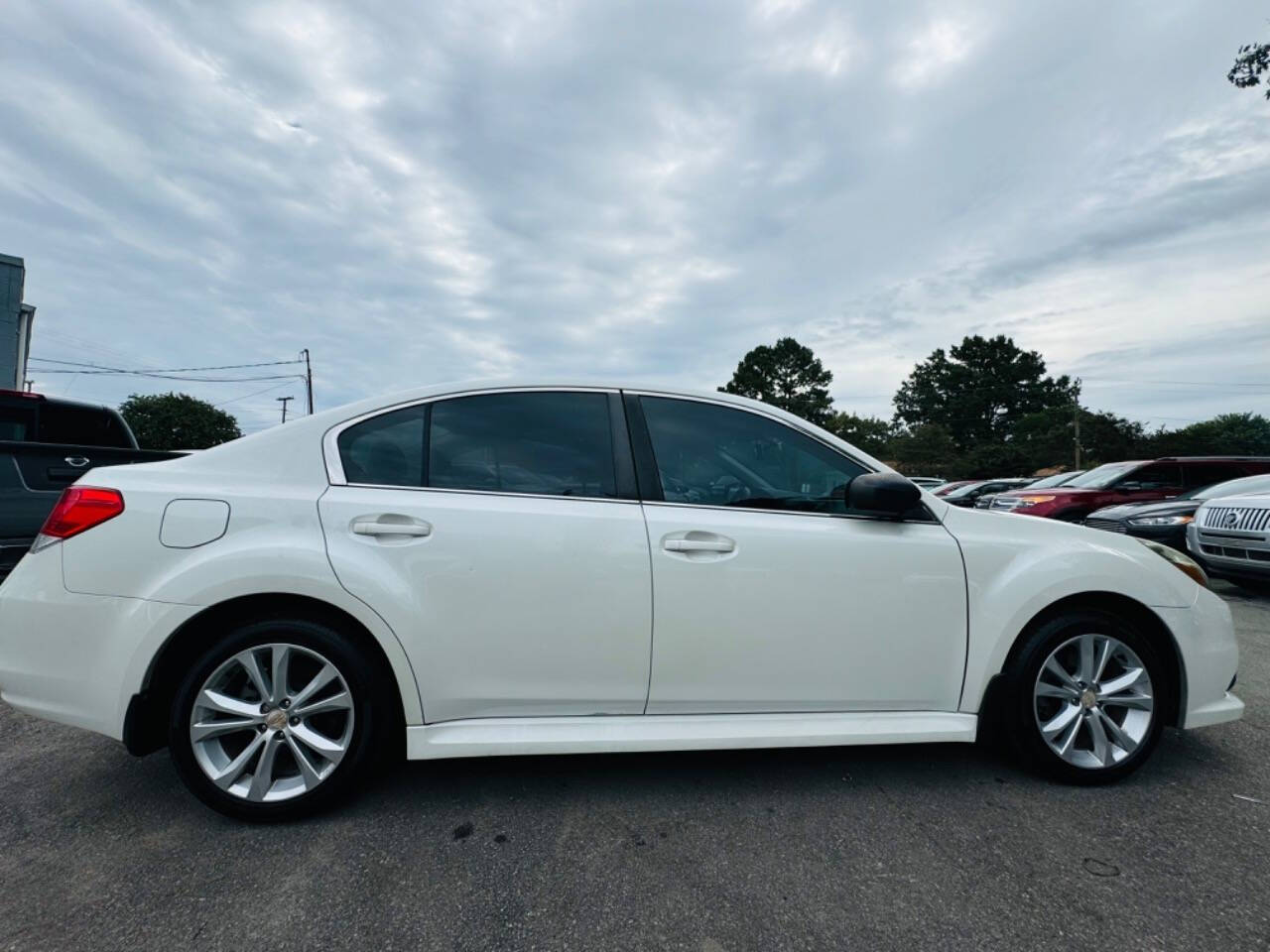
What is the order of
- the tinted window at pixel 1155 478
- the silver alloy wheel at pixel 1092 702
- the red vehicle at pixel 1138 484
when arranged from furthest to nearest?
the tinted window at pixel 1155 478 → the red vehicle at pixel 1138 484 → the silver alloy wheel at pixel 1092 702

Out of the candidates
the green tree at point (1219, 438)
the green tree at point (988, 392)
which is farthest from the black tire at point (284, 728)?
the green tree at point (988, 392)

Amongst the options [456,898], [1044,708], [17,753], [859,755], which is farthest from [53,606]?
[1044,708]

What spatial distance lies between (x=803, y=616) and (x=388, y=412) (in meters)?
1.71

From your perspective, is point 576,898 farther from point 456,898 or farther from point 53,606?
point 53,606

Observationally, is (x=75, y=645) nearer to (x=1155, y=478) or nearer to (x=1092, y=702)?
(x=1092, y=702)

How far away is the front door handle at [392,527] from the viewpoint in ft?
6.84

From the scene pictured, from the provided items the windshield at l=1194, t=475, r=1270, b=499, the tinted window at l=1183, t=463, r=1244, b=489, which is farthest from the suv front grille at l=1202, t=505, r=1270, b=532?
the tinted window at l=1183, t=463, r=1244, b=489

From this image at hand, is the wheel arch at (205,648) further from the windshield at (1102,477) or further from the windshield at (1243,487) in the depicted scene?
the windshield at (1102,477)

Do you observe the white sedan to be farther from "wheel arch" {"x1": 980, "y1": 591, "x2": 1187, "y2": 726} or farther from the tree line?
the tree line

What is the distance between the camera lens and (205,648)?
2.05 metres

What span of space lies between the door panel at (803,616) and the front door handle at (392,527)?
790 millimetres

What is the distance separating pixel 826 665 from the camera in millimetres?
2213

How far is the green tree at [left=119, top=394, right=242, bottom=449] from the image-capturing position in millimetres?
42844

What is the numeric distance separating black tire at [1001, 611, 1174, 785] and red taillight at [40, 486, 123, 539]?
3.21 meters
